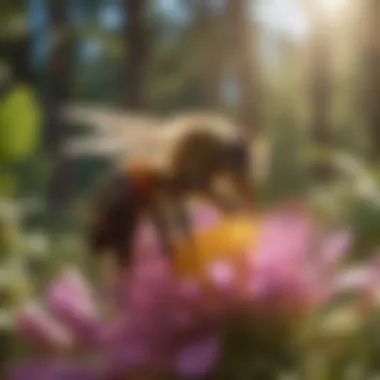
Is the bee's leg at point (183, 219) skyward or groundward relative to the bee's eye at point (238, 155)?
groundward

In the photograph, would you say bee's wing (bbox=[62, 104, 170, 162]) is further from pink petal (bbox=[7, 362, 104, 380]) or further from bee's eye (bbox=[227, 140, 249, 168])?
pink petal (bbox=[7, 362, 104, 380])

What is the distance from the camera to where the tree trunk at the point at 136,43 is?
0.69 m

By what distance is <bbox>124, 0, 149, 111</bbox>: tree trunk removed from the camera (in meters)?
0.69

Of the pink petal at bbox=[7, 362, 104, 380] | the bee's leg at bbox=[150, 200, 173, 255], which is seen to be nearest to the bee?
the bee's leg at bbox=[150, 200, 173, 255]

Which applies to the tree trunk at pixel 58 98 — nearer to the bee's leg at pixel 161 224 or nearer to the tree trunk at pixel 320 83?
the bee's leg at pixel 161 224

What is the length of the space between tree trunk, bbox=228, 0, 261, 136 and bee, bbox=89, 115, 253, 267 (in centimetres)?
2

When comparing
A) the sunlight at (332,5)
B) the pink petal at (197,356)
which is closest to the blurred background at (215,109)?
the sunlight at (332,5)

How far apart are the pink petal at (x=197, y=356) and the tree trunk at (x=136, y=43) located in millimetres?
236

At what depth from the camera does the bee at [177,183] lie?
0.68m

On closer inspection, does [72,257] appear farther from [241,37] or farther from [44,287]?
[241,37]

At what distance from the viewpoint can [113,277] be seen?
679mm

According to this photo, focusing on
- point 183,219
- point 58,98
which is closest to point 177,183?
point 183,219

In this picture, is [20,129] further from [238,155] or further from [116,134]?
[238,155]

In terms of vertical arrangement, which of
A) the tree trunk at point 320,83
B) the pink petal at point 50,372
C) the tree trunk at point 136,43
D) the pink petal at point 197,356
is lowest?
the pink petal at point 197,356
